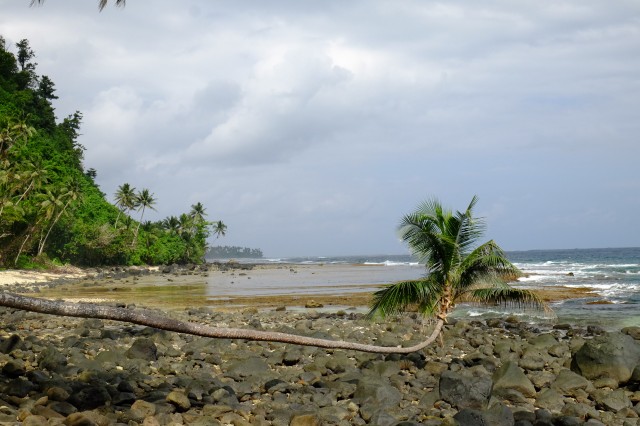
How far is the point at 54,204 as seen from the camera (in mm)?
54531


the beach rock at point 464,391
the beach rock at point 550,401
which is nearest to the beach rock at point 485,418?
the beach rock at point 464,391

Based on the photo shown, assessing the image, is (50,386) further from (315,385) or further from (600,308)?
(600,308)

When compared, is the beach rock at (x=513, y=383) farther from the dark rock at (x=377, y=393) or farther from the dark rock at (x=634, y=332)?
the dark rock at (x=634, y=332)

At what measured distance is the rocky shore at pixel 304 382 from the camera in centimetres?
952

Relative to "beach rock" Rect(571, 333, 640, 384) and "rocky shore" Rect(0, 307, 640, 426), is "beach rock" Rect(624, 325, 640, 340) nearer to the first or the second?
"rocky shore" Rect(0, 307, 640, 426)

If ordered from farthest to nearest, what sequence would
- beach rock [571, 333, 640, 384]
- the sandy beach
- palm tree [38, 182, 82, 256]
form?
1. palm tree [38, 182, 82, 256]
2. the sandy beach
3. beach rock [571, 333, 640, 384]

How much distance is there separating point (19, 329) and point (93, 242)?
49902mm

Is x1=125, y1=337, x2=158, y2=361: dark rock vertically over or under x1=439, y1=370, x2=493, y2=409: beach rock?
over

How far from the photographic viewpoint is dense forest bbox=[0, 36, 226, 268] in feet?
168

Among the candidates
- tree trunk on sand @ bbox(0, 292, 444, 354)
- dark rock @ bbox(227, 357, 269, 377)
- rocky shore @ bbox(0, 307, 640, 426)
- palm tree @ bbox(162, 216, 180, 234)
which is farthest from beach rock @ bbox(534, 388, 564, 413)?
palm tree @ bbox(162, 216, 180, 234)

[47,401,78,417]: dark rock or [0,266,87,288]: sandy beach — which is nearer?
[47,401,78,417]: dark rock

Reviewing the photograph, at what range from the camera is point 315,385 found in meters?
11.9

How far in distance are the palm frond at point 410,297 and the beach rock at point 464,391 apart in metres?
3.22

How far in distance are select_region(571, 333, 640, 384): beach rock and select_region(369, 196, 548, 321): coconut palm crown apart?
1415mm
